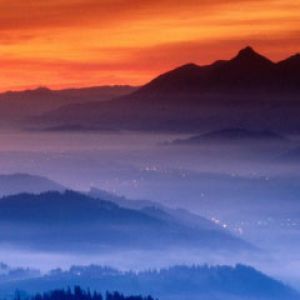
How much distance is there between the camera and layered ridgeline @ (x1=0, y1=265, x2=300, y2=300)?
113750 millimetres

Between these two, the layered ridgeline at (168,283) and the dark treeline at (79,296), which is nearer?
the dark treeline at (79,296)

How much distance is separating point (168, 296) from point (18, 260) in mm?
43496

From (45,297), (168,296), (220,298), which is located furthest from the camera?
(220,298)

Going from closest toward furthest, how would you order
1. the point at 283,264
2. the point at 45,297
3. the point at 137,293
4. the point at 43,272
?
the point at 45,297 → the point at 137,293 → the point at 43,272 → the point at 283,264

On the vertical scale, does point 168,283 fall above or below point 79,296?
above

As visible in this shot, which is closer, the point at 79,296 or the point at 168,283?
the point at 79,296

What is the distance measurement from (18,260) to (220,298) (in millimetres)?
37488

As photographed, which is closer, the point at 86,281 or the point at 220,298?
the point at 86,281

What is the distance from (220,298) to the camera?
131625mm

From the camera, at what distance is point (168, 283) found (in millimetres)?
133750

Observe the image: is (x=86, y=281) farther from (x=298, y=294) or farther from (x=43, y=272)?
(x=298, y=294)

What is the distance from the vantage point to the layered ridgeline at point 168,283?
11375cm

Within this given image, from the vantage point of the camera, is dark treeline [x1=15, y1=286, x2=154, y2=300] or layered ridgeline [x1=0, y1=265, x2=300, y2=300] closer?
dark treeline [x1=15, y1=286, x2=154, y2=300]

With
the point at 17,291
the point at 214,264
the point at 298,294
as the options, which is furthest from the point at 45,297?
the point at 214,264
